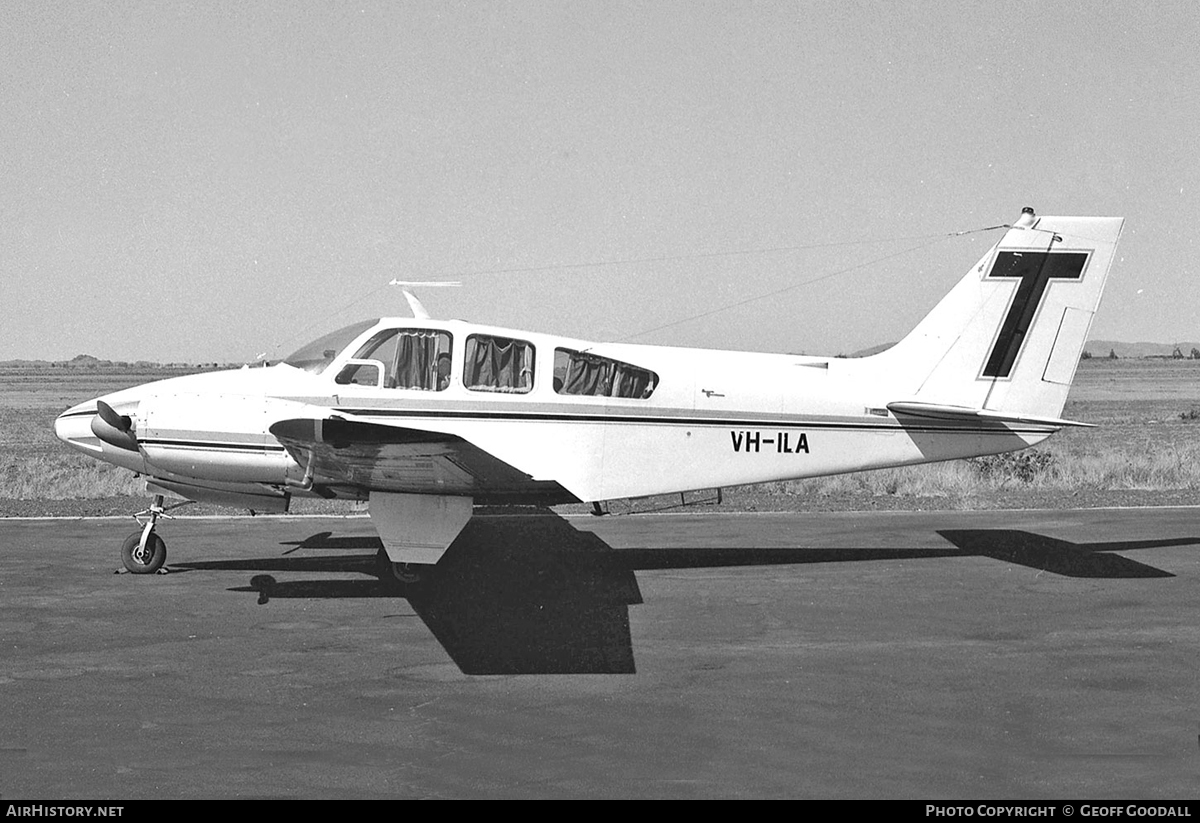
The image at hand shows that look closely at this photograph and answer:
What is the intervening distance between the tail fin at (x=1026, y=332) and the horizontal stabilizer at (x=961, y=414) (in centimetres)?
4

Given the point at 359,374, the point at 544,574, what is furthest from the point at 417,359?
the point at 544,574

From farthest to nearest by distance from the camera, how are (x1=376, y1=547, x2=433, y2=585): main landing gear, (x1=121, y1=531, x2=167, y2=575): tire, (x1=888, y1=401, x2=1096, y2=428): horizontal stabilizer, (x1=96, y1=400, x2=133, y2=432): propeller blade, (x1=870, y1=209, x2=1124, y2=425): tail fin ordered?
(x1=870, y1=209, x2=1124, y2=425): tail fin → (x1=888, y1=401, x2=1096, y2=428): horizontal stabilizer → (x1=121, y1=531, x2=167, y2=575): tire → (x1=376, y1=547, x2=433, y2=585): main landing gear → (x1=96, y1=400, x2=133, y2=432): propeller blade

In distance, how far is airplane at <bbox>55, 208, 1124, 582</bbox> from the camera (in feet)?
33.2

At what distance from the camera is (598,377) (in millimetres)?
10750

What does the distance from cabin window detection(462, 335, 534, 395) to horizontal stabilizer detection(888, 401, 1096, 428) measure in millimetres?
3784

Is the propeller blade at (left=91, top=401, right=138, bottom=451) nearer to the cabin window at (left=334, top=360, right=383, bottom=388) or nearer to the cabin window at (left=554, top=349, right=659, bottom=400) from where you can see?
the cabin window at (left=334, top=360, right=383, bottom=388)

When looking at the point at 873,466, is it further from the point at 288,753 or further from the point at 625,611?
the point at 288,753

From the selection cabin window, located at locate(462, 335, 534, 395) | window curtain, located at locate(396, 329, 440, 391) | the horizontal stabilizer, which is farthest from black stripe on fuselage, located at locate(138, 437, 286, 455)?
the horizontal stabilizer

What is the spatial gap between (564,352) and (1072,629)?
515 cm

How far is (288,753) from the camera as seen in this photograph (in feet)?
19.9

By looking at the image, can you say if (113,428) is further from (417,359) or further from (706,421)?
(706,421)

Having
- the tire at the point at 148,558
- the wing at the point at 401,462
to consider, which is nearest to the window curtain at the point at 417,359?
the wing at the point at 401,462

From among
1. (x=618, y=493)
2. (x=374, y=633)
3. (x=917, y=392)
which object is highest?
(x=917, y=392)
